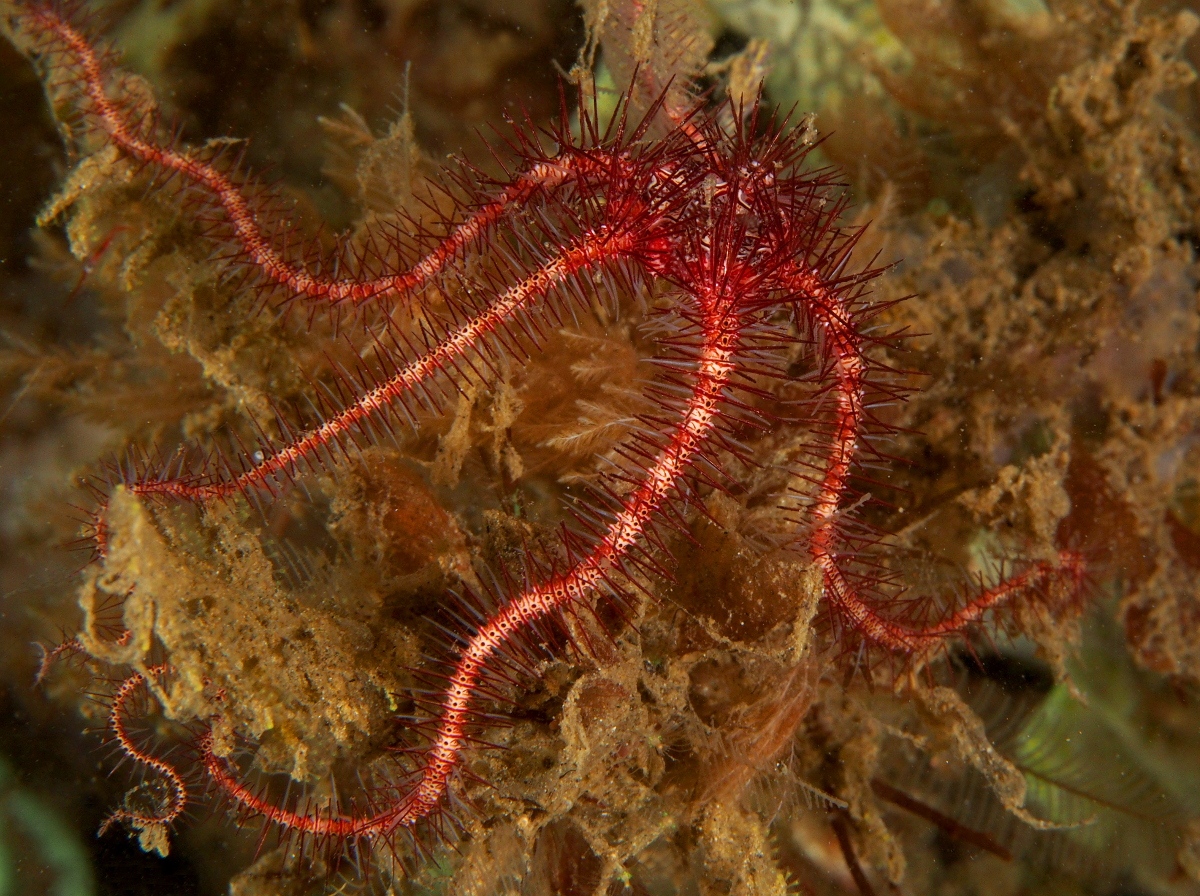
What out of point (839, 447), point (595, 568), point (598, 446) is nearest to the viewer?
point (595, 568)

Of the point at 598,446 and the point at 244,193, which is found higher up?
the point at 244,193

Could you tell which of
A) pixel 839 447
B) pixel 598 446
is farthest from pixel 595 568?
pixel 839 447

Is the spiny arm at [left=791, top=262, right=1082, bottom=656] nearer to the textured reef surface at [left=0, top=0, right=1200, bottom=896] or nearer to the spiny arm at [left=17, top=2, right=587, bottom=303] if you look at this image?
the textured reef surface at [left=0, top=0, right=1200, bottom=896]

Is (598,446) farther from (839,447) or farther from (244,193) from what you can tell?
(244,193)

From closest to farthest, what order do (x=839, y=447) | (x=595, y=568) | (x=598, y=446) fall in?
(x=595, y=568) < (x=839, y=447) < (x=598, y=446)

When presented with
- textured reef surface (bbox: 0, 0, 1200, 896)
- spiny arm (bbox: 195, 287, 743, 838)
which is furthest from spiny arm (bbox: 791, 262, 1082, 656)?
spiny arm (bbox: 195, 287, 743, 838)

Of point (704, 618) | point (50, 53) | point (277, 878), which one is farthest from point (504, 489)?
point (50, 53)

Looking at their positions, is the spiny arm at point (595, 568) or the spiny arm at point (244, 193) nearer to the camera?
the spiny arm at point (595, 568)

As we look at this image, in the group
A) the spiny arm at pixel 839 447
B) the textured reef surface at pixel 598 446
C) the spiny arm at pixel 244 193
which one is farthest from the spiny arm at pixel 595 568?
the spiny arm at pixel 244 193

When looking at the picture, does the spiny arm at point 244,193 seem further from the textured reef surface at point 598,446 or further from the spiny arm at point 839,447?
the spiny arm at point 839,447

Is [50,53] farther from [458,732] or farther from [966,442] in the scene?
[966,442]

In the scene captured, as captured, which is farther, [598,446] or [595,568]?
[598,446]
